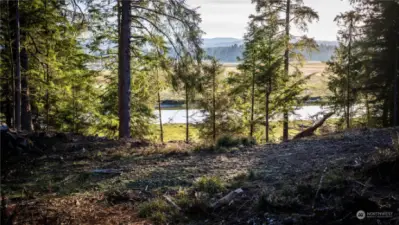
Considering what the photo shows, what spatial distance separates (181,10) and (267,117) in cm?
1189

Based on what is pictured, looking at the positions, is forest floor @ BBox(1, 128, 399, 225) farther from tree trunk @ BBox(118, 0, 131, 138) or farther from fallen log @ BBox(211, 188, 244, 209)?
tree trunk @ BBox(118, 0, 131, 138)

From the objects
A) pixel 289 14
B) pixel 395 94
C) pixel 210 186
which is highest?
pixel 289 14

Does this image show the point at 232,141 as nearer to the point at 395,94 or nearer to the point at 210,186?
the point at 210,186

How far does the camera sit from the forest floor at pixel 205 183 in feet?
11.8

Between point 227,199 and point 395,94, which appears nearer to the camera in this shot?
point 227,199

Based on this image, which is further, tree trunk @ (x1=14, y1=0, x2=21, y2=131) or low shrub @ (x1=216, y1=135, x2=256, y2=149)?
tree trunk @ (x1=14, y1=0, x2=21, y2=131)

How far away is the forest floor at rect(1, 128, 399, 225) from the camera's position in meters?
3.59

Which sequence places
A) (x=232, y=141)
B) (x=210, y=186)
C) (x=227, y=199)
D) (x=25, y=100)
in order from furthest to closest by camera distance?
(x=25, y=100) → (x=232, y=141) → (x=210, y=186) → (x=227, y=199)

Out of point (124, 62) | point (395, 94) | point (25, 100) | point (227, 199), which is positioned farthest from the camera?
point (395, 94)

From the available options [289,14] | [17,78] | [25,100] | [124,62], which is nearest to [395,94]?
[289,14]

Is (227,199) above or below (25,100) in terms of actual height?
below

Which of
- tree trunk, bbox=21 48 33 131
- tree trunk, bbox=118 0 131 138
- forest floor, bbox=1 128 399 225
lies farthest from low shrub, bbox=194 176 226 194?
tree trunk, bbox=21 48 33 131

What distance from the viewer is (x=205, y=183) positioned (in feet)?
16.1

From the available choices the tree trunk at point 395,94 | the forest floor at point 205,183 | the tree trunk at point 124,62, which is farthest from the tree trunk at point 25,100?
the tree trunk at point 395,94
